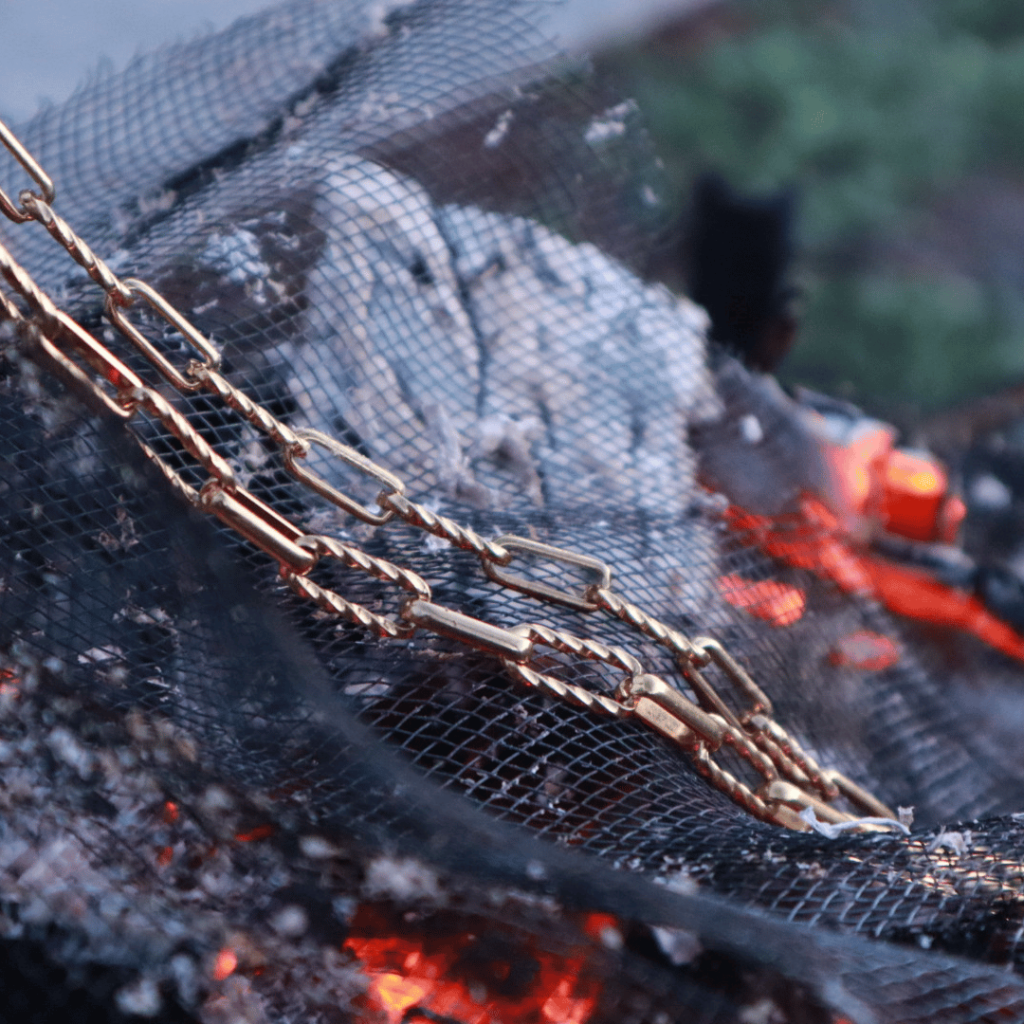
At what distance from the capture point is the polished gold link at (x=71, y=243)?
0.53m

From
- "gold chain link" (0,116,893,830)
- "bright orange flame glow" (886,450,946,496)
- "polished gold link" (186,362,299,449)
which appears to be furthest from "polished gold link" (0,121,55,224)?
"bright orange flame glow" (886,450,946,496)

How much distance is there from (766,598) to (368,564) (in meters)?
0.38

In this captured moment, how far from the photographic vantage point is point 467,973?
1.55ft

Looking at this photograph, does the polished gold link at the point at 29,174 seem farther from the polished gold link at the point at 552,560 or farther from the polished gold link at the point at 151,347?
the polished gold link at the point at 552,560

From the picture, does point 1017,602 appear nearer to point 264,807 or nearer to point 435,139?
point 435,139

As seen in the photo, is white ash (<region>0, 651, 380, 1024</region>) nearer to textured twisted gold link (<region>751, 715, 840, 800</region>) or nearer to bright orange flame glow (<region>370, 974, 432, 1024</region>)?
bright orange flame glow (<region>370, 974, 432, 1024</region>)

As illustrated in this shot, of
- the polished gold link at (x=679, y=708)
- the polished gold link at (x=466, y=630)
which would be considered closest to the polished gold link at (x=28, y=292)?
the polished gold link at (x=466, y=630)

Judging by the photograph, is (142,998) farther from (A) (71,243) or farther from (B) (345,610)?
(A) (71,243)

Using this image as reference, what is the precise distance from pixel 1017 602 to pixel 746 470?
0.41 metres

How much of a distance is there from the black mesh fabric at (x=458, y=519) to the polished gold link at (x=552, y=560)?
0.12 feet

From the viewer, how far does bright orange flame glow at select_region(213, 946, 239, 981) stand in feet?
1.54

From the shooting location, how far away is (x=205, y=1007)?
467 millimetres

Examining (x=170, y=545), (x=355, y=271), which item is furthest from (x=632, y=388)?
(x=170, y=545)

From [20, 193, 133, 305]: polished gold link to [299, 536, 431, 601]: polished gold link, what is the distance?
0.56ft
